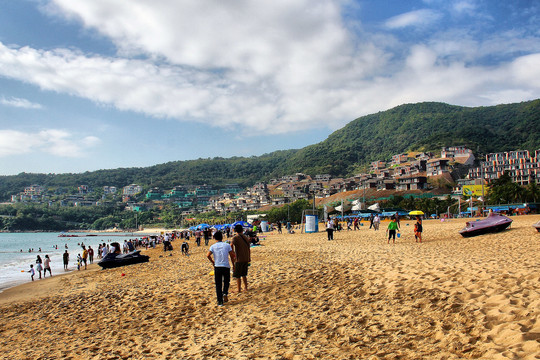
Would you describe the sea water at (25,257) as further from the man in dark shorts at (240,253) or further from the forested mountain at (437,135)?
the forested mountain at (437,135)

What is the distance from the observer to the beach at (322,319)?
4262 mm

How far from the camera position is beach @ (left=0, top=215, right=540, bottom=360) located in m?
4.26

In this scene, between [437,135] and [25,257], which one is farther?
[437,135]

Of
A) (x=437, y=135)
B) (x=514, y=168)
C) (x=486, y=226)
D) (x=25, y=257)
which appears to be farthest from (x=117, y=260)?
(x=437, y=135)

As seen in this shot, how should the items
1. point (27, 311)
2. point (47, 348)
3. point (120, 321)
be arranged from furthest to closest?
point (27, 311) → point (120, 321) → point (47, 348)

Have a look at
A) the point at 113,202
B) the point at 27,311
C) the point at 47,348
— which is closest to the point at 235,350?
the point at 47,348

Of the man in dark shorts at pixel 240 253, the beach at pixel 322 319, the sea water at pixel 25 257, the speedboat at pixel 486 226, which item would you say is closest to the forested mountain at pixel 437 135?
the speedboat at pixel 486 226

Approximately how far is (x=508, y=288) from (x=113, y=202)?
198869 mm

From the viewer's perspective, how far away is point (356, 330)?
16.3ft

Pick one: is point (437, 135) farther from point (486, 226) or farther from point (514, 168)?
point (486, 226)

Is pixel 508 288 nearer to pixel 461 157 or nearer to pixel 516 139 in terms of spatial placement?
pixel 461 157

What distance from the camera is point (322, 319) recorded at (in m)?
5.64

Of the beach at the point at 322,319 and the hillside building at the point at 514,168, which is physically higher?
the hillside building at the point at 514,168

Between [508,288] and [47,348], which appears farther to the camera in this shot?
[47,348]
